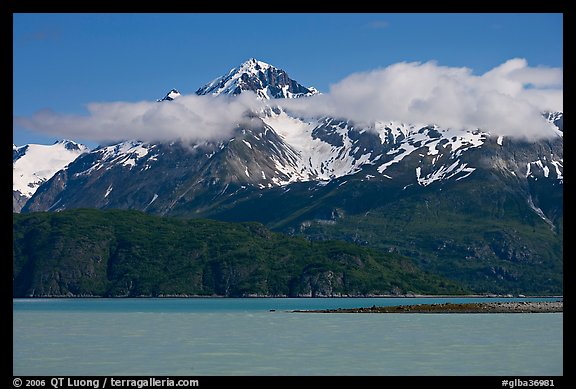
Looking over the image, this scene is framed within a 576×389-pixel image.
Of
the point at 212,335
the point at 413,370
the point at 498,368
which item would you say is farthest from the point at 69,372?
the point at 212,335

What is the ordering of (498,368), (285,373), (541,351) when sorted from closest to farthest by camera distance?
(285,373) → (498,368) → (541,351)

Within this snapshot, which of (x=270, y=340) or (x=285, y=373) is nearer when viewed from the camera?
(x=285, y=373)

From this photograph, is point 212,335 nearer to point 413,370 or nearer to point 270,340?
point 270,340

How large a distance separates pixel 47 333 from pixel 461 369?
90.1 m
